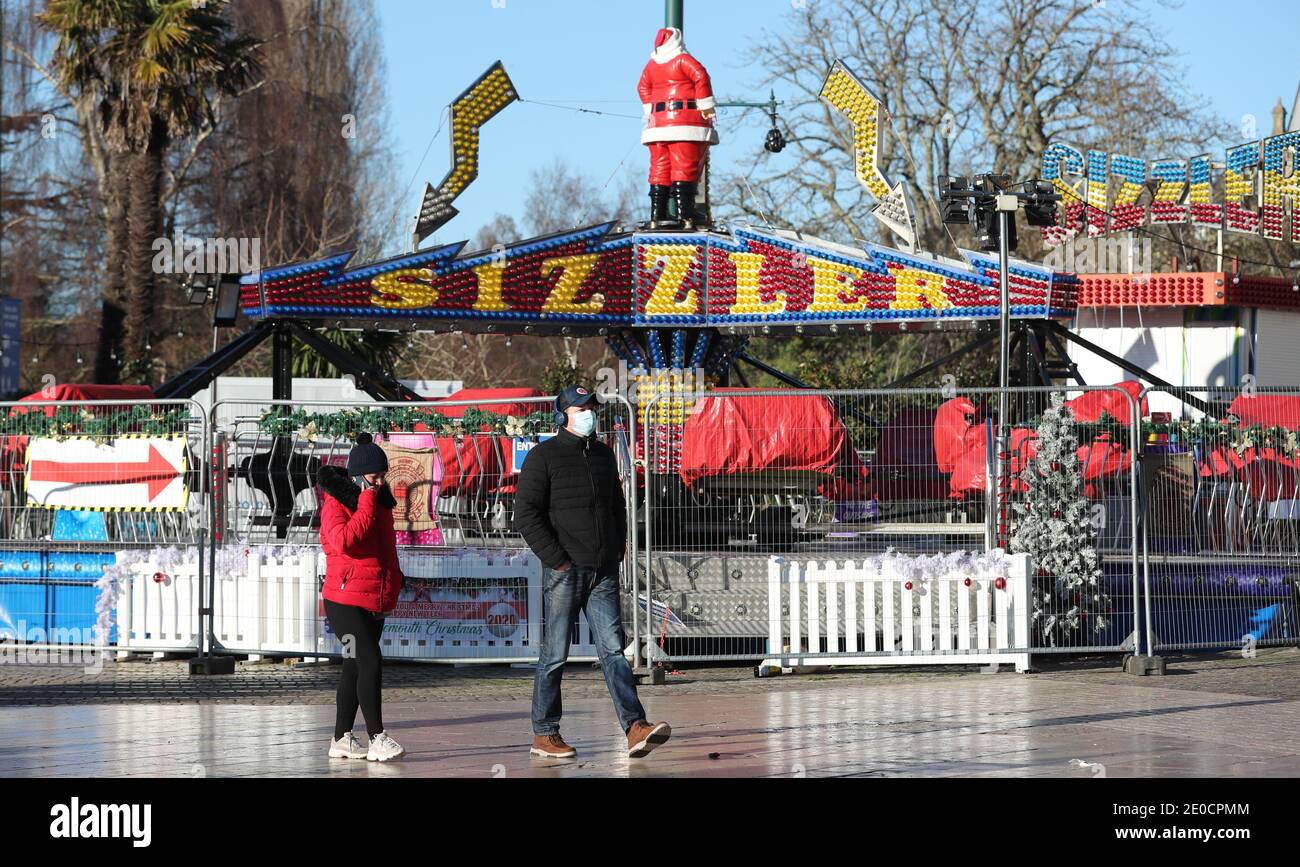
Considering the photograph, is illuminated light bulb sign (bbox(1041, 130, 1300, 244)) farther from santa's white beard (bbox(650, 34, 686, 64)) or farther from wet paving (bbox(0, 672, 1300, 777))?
wet paving (bbox(0, 672, 1300, 777))

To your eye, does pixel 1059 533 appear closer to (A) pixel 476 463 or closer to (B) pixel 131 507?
(A) pixel 476 463

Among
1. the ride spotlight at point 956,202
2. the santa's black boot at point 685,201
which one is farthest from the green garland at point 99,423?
the santa's black boot at point 685,201

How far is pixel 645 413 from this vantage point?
522 inches

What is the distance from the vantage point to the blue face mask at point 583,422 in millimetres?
9078

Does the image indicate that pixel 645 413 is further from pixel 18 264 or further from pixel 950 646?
pixel 18 264

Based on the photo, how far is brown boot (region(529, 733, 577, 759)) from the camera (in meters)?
9.06

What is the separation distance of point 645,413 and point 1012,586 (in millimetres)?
3206

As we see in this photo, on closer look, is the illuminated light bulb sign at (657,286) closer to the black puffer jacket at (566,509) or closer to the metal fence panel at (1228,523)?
Answer: the metal fence panel at (1228,523)

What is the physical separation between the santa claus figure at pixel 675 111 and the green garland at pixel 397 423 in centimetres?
896

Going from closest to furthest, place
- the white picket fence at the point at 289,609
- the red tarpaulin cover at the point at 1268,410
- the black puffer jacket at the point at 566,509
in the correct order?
the black puffer jacket at the point at 566,509, the white picket fence at the point at 289,609, the red tarpaulin cover at the point at 1268,410

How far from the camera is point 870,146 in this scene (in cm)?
2316

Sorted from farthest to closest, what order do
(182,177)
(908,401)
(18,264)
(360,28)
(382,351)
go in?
(360,28), (18,264), (182,177), (382,351), (908,401)
